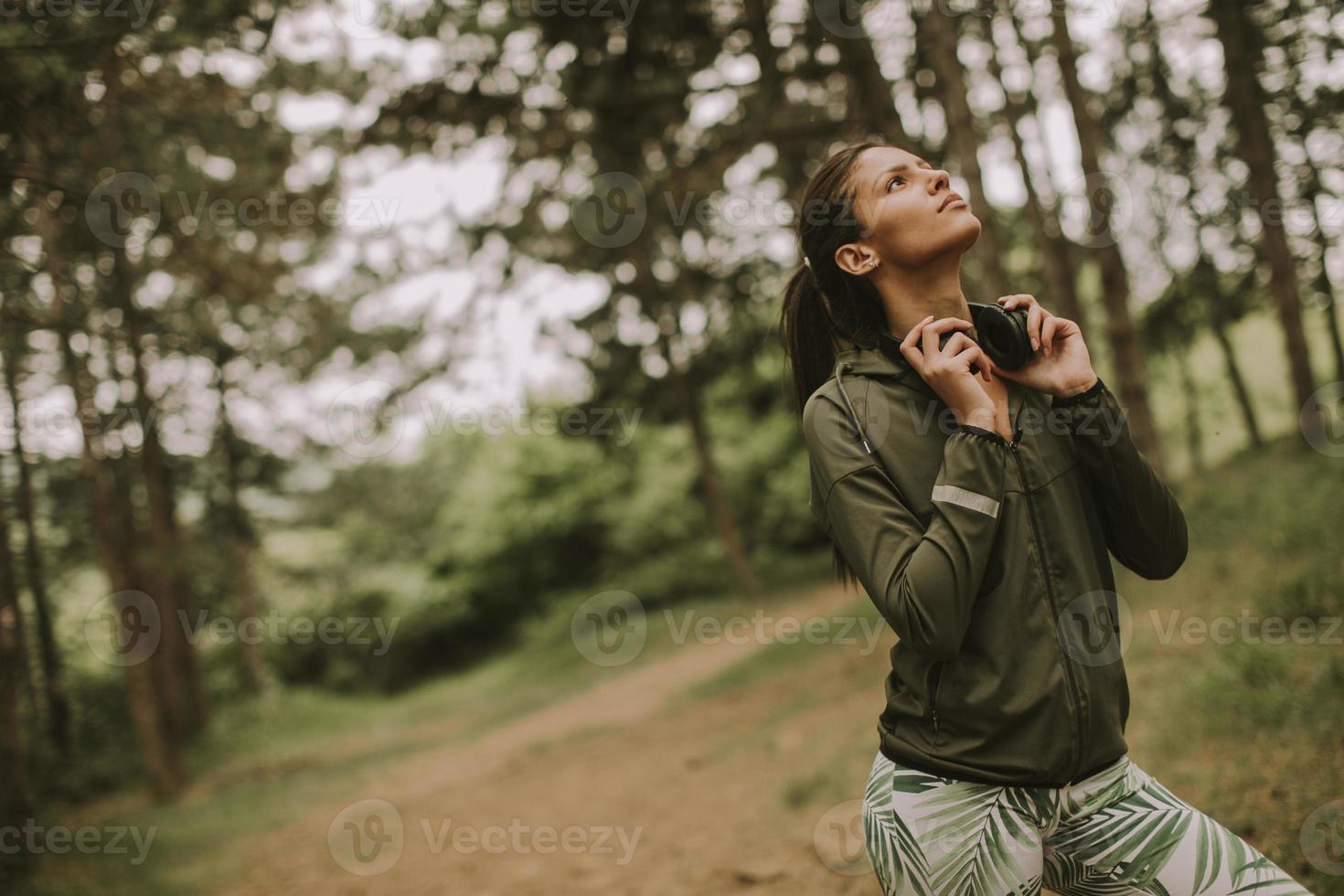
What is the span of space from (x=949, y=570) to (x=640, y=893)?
499 centimetres

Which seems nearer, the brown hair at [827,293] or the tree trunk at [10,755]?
the brown hair at [827,293]

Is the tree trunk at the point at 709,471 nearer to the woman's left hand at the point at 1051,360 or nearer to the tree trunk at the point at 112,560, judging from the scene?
the tree trunk at the point at 112,560

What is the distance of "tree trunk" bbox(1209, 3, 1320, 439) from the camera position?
11477 mm

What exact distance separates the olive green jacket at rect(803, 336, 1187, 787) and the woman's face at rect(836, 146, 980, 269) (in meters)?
0.20

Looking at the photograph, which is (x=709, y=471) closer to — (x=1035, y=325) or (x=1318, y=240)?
(x=1318, y=240)

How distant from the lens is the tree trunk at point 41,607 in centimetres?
1513

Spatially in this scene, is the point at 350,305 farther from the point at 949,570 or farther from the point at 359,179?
the point at 949,570

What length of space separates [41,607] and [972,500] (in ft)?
61.6

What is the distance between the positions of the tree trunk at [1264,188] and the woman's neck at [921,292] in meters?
11.2

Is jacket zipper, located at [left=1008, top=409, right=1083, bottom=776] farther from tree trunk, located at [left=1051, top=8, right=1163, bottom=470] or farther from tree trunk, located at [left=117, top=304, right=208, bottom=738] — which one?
tree trunk, located at [left=117, top=304, right=208, bottom=738]

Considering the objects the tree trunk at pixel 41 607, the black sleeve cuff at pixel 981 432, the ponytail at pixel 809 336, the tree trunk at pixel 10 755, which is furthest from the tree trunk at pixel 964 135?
the tree trunk at pixel 41 607

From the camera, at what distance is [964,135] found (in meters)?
8.84

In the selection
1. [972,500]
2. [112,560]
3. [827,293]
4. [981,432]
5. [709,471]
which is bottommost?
[709,471]

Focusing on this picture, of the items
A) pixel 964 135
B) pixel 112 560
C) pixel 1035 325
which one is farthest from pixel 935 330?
pixel 112 560
